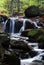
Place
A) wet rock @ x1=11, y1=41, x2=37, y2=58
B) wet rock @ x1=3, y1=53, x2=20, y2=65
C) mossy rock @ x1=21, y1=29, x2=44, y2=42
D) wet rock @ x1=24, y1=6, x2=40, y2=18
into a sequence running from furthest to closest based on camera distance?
wet rock @ x1=24, y1=6, x2=40, y2=18 < mossy rock @ x1=21, y1=29, x2=44, y2=42 < wet rock @ x1=11, y1=41, x2=37, y2=58 < wet rock @ x1=3, y1=53, x2=20, y2=65

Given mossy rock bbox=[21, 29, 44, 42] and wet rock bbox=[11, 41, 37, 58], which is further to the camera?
mossy rock bbox=[21, 29, 44, 42]

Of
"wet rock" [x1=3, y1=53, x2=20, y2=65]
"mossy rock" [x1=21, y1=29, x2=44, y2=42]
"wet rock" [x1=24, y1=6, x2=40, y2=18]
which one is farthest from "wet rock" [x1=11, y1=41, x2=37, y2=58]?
"wet rock" [x1=24, y1=6, x2=40, y2=18]

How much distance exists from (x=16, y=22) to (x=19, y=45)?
35.7ft

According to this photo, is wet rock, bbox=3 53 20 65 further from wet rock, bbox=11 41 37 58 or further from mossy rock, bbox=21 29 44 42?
mossy rock, bbox=21 29 44 42

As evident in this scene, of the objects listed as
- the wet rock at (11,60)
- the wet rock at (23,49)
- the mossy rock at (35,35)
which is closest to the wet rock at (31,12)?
the mossy rock at (35,35)

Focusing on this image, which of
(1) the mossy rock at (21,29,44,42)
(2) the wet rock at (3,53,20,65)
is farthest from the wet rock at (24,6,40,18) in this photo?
(2) the wet rock at (3,53,20,65)

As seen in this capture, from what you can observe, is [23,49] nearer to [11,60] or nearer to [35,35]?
[35,35]

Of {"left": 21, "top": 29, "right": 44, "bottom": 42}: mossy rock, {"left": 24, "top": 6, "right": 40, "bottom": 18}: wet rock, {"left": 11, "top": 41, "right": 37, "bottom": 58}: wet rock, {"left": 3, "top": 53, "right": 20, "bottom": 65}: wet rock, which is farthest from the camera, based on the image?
{"left": 24, "top": 6, "right": 40, "bottom": 18}: wet rock

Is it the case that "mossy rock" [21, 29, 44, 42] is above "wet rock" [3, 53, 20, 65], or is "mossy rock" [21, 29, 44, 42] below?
below

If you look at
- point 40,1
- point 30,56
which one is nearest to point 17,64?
point 30,56

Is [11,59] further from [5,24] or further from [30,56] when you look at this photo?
[5,24]

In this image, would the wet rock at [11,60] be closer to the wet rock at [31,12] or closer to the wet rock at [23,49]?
the wet rock at [23,49]

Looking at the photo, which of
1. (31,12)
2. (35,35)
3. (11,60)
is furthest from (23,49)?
(31,12)

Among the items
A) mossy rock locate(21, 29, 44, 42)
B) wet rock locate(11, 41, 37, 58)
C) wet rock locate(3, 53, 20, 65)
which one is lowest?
mossy rock locate(21, 29, 44, 42)
